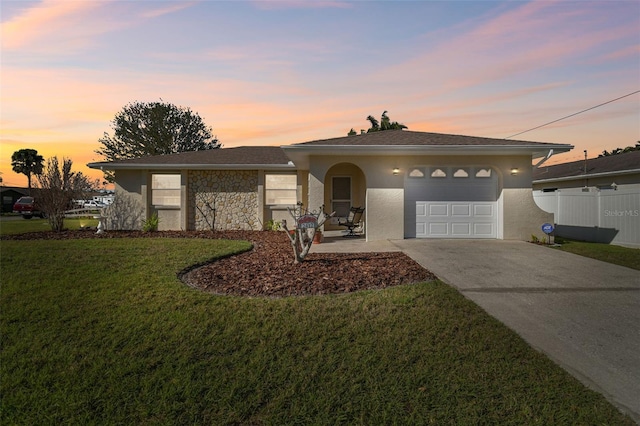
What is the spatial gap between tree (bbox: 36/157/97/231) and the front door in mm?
11718

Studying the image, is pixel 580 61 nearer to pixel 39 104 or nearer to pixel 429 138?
pixel 429 138

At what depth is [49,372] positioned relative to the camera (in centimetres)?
327

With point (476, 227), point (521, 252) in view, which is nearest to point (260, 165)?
point (476, 227)

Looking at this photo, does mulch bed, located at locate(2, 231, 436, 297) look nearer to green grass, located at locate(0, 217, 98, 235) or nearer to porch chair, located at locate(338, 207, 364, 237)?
porch chair, located at locate(338, 207, 364, 237)

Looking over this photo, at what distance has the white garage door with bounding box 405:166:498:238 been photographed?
1121 centimetres

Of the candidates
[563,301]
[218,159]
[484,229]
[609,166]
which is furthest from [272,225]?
[609,166]

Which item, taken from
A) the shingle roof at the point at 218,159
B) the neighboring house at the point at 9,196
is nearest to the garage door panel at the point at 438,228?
the shingle roof at the point at 218,159

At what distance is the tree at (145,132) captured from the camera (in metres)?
35.3

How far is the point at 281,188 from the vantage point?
15078 millimetres

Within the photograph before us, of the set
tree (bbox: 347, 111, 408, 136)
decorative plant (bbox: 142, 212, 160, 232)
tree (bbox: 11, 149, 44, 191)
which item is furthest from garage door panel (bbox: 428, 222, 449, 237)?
tree (bbox: 11, 149, 44, 191)

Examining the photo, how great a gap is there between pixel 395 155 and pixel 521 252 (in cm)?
466

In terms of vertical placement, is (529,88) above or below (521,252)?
above

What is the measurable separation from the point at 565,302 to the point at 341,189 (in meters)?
10.8

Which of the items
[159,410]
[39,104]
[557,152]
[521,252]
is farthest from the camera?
[557,152]
